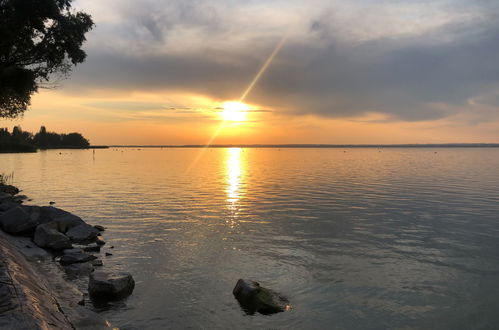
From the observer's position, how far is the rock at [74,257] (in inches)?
655

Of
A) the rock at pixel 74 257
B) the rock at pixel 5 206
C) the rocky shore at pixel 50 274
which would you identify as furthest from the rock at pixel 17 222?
the rock at pixel 74 257

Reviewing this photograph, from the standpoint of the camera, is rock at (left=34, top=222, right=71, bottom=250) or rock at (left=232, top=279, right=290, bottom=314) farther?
rock at (left=34, top=222, right=71, bottom=250)

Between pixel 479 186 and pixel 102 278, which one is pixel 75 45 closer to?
pixel 102 278

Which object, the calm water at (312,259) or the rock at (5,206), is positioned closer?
the calm water at (312,259)

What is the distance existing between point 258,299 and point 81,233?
46.1 ft

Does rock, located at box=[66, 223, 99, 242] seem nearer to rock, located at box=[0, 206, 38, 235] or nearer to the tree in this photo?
rock, located at box=[0, 206, 38, 235]

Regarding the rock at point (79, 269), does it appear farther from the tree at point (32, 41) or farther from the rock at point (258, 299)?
the tree at point (32, 41)

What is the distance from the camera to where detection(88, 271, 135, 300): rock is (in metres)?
12.9

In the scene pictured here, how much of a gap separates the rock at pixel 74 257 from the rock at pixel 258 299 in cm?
872

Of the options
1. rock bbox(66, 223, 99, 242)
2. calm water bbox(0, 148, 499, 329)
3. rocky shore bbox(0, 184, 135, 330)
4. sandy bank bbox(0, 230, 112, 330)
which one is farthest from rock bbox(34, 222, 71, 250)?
sandy bank bbox(0, 230, 112, 330)

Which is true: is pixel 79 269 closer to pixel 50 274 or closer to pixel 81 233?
pixel 50 274

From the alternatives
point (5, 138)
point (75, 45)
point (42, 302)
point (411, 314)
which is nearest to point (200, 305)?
point (42, 302)

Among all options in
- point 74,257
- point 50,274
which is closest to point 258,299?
point 50,274

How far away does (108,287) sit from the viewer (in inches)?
511
